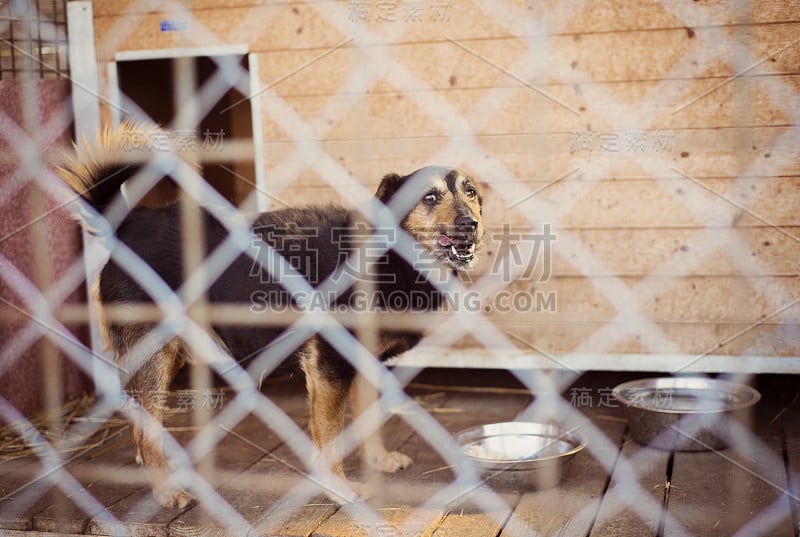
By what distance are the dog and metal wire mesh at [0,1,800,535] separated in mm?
29

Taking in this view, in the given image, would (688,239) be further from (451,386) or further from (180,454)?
(180,454)

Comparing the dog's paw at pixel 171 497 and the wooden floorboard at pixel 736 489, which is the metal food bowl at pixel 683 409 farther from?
the dog's paw at pixel 171 497

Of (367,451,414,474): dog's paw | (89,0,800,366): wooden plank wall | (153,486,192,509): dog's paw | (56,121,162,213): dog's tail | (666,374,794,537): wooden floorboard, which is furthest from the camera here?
(89,0,800,366): wooden plank wall

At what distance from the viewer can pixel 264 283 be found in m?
2.75

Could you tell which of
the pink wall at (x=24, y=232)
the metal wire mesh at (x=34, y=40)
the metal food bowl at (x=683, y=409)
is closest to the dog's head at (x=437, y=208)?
the metal food bowl at (x=683, y=409)

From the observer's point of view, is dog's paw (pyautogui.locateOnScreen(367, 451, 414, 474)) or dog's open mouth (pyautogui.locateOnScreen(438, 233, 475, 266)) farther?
dog's paw (pyautogui.locateOnScreen(367, 451, 414, 474))

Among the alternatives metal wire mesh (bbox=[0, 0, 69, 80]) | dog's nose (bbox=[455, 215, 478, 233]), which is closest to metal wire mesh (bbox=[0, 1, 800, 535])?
metal wire mesh (bbox=[0, 0, 69, 80])

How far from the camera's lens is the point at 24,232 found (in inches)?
135

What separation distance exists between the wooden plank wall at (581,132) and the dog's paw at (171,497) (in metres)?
1.36

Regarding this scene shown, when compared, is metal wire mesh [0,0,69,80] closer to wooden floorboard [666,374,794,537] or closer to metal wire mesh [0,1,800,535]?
metal wire mesh [0,1,800,535]

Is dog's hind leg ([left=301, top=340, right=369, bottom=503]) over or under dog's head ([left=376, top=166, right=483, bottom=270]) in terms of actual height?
under

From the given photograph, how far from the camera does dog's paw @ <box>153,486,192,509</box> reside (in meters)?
2.58

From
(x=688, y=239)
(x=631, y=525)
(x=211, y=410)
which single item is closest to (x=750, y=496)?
(x=631, y=525)

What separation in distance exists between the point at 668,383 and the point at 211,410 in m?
1.81
